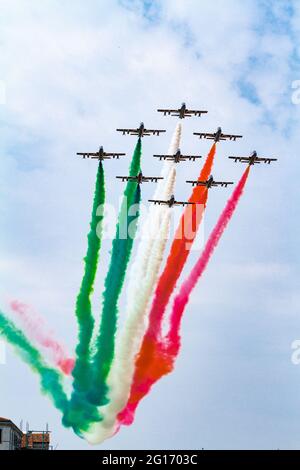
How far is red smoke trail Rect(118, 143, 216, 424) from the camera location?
418ft

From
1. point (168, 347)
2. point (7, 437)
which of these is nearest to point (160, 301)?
point (168, 347)

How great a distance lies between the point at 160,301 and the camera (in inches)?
5012

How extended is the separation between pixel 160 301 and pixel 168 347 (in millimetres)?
5579

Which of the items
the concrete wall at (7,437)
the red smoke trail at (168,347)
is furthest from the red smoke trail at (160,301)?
the concrete wall at (7,437)

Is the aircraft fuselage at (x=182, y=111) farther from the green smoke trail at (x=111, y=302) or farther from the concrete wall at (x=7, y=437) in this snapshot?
the concrete wall at (x=7, y=437)

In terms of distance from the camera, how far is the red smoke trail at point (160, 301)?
12731 centimetres

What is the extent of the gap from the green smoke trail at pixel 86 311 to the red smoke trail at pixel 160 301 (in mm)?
5441

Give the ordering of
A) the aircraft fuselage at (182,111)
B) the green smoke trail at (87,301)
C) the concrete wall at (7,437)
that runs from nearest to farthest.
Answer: the green smoke trail at (87,301), the aircraft fuselage at (182,111), the concrete wall at (7,437)

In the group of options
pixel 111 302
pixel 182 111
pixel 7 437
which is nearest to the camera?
pixel 111 302

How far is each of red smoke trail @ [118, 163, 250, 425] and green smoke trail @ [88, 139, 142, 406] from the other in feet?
11.7

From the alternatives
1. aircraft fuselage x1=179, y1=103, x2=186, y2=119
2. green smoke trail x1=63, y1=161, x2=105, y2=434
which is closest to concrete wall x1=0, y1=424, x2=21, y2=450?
green smoke trail x1=63, y1=161, x2=105, y2=434

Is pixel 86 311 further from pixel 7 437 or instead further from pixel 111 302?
pixel 7 437
